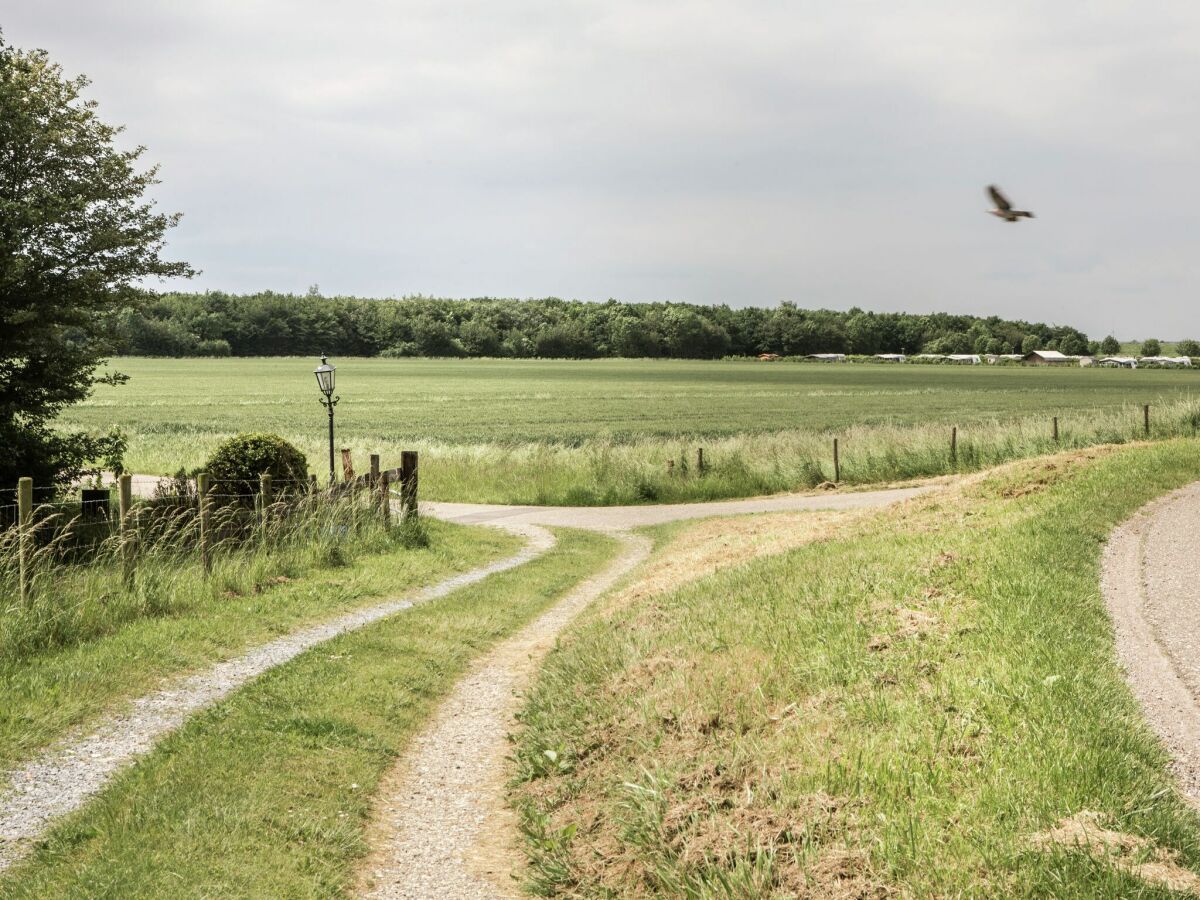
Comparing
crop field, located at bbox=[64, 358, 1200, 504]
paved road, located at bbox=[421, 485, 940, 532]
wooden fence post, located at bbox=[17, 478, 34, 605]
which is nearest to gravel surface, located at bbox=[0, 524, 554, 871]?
wooden fence post, located at bbox=[17, 478, 34, 605]

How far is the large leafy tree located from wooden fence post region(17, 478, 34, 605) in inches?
290

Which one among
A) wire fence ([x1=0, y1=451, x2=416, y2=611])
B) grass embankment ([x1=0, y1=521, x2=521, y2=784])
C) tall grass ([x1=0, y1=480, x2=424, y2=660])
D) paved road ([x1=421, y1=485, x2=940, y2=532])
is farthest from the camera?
paved road ([x1=421, y1=485, x2=940, y2=532])

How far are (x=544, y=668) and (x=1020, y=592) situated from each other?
4688 millimetres

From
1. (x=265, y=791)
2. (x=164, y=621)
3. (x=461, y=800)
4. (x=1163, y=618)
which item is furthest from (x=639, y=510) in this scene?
(x=265, y=791)

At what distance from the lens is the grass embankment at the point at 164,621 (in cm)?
873

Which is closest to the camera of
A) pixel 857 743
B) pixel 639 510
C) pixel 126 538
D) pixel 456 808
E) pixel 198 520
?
pixel 857 743

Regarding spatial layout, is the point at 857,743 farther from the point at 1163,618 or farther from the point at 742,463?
the point at 742,463

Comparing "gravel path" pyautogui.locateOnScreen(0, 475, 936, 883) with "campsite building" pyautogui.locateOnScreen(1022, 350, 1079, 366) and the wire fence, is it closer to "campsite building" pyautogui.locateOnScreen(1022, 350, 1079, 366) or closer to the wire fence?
the wire fence

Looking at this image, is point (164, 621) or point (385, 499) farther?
point (385, 499)

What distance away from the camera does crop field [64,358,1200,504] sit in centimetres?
3288

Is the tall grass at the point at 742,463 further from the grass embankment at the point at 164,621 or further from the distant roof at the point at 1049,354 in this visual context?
the distant roof at the point at 1049,354

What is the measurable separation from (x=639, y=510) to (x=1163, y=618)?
1970cm

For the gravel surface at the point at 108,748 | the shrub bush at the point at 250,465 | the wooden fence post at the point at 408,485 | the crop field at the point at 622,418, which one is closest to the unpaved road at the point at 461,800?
the gravel surface at the point at 108,748

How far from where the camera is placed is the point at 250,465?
1958cm
